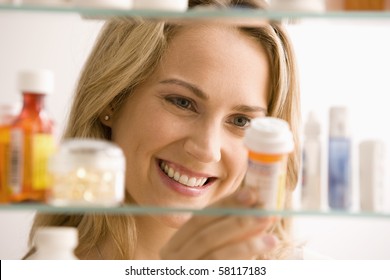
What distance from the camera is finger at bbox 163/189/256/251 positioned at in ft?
2.63

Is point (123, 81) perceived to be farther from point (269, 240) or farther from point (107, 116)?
point (269, 240)

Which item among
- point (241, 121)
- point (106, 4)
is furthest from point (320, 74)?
point (106, 4)

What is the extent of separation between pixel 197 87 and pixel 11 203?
0.37 m

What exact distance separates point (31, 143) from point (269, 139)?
281mm

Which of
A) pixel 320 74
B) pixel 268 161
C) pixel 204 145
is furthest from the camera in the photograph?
pixel 320 74

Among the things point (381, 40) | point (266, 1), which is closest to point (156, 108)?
point (266, 1)

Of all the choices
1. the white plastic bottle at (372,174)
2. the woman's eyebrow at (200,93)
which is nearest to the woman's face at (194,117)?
the woman's eyebrow at (200,93)

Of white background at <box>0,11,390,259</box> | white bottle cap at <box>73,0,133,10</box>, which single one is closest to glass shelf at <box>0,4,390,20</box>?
white bottle cap at <box>73,0,133,10</box>

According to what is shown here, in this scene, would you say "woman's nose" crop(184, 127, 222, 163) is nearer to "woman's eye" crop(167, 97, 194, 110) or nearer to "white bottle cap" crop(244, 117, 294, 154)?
"woman's eye" crop(167, 97, 194, 110)

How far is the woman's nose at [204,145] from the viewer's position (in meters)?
1.01

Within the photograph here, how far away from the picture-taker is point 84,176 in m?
0.79

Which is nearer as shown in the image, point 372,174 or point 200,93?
point 372,174

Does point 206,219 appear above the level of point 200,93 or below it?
below

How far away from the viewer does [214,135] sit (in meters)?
1.02
